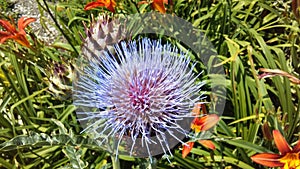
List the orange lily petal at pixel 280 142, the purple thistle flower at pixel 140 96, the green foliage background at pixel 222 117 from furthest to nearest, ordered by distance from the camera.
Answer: the green foliage background at pixel 222 117 < the orange lily petal at pixel 280 142 < the purple thistle flower at pixel 140 96

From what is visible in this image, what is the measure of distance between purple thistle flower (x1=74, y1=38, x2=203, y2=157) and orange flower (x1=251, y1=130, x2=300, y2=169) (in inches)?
10.4

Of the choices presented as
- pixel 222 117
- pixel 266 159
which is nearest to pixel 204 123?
pixel 266 159

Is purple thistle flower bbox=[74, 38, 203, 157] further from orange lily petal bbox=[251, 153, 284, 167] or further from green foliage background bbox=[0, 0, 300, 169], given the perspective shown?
orange lily petal bbox=[251, 153, 284, 167]

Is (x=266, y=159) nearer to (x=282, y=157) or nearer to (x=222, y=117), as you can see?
(x=282, y=157)

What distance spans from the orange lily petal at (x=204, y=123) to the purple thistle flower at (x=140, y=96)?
0.35ft

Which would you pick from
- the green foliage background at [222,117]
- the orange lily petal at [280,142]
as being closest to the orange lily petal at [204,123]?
the green foliage background at [222,117]

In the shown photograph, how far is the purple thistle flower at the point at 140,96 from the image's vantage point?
1158 millimetres

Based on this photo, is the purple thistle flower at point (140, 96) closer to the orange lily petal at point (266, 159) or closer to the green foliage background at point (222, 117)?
the green foliage background at point (222, 117)

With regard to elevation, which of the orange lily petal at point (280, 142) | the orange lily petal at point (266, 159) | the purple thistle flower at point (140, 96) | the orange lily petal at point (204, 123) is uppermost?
the purple thistle flower at point (140, 96)

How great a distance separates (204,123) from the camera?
1354mm

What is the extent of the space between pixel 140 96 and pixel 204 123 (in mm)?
275

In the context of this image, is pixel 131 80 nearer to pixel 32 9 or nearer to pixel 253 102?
pixel 253 102

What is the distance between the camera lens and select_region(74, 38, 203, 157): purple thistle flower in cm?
116

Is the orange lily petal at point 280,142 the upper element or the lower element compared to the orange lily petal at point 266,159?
upper
